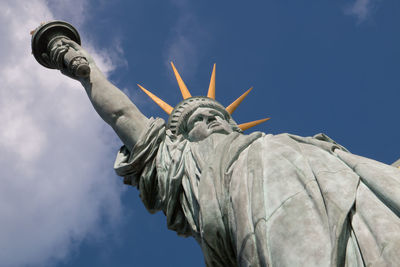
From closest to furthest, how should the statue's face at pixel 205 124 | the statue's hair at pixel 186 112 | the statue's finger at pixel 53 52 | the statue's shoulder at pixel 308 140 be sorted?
the statue's shoulder at pixel 308 140, the statue's face at pixel 205 124, the statue's hair at pixel 186 112, the statue's finger at pixel 53 52

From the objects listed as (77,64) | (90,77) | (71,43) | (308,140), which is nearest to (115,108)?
(90,77)

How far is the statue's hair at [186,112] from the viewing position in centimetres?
766

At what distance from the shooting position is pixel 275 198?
4879 mm

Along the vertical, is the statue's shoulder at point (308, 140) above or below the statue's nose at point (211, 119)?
below

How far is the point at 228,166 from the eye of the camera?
567cm

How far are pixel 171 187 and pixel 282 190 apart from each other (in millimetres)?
1594

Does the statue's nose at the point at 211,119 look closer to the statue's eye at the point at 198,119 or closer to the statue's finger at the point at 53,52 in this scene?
the statue's eye at the point at 198,119

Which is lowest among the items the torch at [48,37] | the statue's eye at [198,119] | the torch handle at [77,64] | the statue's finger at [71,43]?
the statue's eye at [198,119]

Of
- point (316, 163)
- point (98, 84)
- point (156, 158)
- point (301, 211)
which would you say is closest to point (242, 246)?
point (301, 211)

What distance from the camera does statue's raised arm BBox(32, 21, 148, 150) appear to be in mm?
6996

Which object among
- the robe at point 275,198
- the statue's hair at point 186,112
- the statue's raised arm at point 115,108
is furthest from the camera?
the statue's hair at point 186,112

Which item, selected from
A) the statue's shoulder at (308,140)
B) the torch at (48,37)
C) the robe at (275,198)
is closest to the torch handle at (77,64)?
the torch at (48,37)

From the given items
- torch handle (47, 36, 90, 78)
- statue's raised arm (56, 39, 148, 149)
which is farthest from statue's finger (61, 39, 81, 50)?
statue's raised arm (56, 39, 148, 149)

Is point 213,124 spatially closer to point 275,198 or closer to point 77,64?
point 77,64
